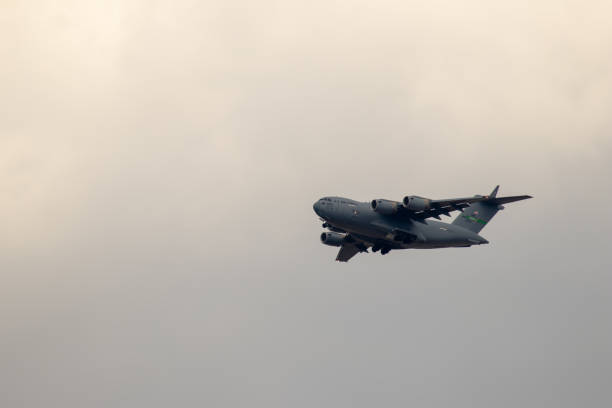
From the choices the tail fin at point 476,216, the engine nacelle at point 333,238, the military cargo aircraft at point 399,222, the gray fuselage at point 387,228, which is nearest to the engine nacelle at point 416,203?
the military cargo aircraft at point 399,222

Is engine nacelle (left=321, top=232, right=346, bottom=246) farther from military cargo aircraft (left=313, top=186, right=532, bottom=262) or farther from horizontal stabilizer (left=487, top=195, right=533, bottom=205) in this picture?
horizontal stabilizer (left=487, top=195, right=533, bottom=205)

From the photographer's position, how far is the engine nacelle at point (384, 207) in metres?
45.6

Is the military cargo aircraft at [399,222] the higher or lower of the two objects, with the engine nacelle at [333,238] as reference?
lower

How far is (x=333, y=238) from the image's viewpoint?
50.7 metres

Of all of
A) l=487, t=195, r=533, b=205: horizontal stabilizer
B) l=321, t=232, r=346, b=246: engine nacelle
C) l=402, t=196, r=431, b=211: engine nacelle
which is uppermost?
l=321, t=232, r=346, b=246: engine nacelle

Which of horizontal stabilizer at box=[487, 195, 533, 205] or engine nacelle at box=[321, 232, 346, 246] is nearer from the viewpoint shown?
horizontal stabilizer at box=[487, 195, 533, 205]

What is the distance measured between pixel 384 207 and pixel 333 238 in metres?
6.00

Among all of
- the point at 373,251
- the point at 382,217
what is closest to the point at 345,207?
the point at 382,217

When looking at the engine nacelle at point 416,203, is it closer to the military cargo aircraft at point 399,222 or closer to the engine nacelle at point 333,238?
the military cargo aircraft at point 399,222

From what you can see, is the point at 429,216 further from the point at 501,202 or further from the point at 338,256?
the point at 338,256

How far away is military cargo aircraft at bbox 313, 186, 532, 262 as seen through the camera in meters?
45.0

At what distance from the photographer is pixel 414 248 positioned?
159 feet

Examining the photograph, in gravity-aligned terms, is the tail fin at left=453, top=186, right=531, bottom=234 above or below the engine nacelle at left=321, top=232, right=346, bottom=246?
below

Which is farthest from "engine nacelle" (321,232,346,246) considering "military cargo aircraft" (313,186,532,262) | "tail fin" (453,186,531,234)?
"tail fin" (453,186,531,234)
